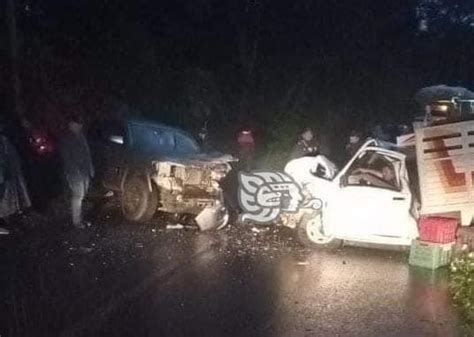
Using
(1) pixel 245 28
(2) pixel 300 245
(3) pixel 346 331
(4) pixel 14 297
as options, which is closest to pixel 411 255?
(2) pixel 300 245

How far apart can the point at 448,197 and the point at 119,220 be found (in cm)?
569

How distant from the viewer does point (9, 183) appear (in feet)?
48.6

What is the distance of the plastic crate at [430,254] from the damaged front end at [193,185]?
4.04 m

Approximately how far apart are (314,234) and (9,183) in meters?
4.91

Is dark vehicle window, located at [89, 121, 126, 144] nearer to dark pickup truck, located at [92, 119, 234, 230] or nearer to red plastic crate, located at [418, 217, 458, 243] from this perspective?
dark pickup truck, located at [92, 119, 234, 230]

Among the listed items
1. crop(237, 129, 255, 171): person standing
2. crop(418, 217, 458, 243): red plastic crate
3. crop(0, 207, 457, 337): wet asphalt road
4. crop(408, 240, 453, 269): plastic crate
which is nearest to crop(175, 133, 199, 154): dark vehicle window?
crop(0, 207, 457, 337): wet asphalt road

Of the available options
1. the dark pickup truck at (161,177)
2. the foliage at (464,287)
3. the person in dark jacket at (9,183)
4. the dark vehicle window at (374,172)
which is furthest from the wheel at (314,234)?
the person in dark jacket at (9,183)

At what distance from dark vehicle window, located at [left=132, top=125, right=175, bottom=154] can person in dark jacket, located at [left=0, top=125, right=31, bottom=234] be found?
7.33ft

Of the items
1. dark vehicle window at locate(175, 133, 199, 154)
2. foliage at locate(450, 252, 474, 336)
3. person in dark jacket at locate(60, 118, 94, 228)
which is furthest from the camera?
dark vehicle window at locate(175, 133, 199, 154)

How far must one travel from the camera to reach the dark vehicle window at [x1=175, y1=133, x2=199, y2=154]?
16.8 m

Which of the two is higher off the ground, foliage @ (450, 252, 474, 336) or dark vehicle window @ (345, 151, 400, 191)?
dark vehicle window @ (345, 151, 400, 191)

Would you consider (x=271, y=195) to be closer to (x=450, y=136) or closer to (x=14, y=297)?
(x=450, y=136)

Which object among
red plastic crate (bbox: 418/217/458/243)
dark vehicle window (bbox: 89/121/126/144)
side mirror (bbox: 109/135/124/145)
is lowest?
red plastic crate (bbox: 418/217/458/243)

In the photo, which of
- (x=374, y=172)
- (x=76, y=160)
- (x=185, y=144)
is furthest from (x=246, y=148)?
(x=374, y=172)
